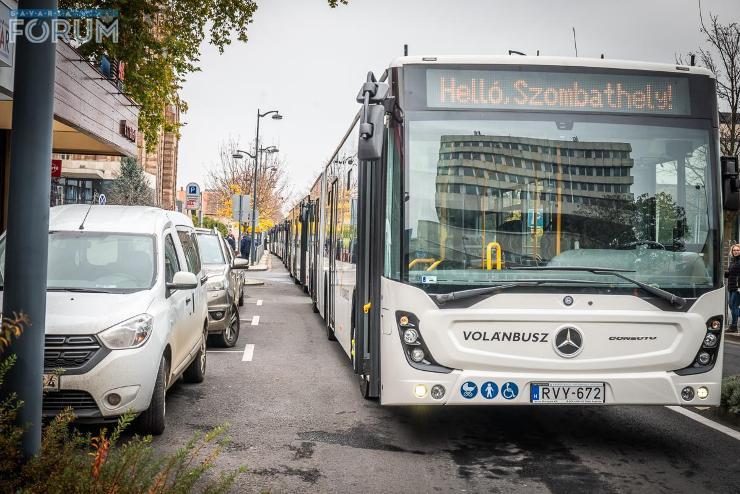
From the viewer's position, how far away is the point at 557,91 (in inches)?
250

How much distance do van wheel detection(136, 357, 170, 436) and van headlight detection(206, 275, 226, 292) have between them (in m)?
5.21

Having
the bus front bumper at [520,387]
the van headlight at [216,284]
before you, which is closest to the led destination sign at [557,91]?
the bus front bumper at [520,387]

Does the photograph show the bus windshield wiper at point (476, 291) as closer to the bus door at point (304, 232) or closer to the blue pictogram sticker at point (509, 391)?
the blue pictogram sticker at point (509, 391)

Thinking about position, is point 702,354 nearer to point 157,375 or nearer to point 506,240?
point 506,240

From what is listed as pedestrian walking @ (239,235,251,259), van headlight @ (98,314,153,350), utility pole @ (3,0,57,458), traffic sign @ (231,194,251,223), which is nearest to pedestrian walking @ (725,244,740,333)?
van headlight @ (98,314,153,350)

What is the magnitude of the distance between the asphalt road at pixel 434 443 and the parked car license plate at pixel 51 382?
3.33 feet

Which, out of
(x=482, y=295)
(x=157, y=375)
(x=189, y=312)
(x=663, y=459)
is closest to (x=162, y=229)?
(x=189, y=312)

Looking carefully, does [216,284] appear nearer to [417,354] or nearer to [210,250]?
[210,250]

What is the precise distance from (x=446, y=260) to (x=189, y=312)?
317 cm

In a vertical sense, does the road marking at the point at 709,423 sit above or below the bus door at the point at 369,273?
below

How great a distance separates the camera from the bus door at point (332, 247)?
1185 cm

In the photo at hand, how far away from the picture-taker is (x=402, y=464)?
5984mm

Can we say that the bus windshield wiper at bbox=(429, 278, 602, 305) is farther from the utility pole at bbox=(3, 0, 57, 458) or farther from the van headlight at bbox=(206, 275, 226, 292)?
the van headlight at bbox=(206, 275, 226, 292)

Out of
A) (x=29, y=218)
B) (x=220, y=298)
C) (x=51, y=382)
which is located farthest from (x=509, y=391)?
(x=220, y=298)
